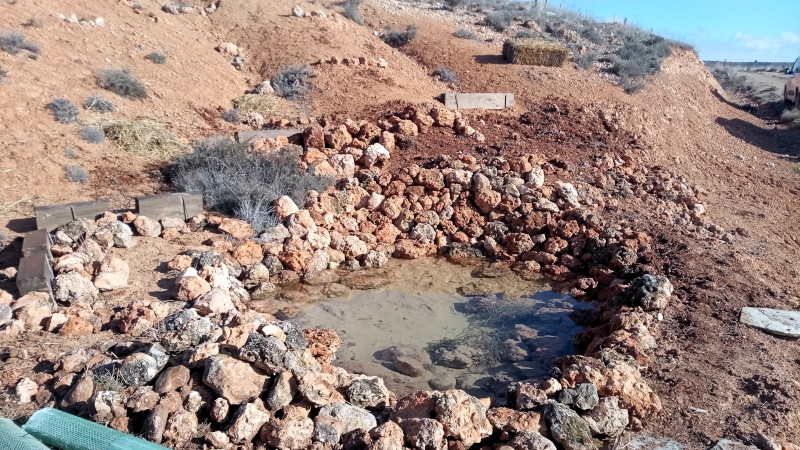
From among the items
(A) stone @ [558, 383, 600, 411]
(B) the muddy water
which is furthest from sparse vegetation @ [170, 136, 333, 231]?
(A) stone @ [558, 383, 600, 411]

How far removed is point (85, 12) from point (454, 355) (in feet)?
32.5

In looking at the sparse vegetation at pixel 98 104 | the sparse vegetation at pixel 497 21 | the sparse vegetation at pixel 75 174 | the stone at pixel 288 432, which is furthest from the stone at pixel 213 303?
the sparse vegetation at pixel 497 21

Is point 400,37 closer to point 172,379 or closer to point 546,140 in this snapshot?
point 546,140

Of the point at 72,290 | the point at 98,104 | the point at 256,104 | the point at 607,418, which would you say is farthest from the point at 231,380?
the point at 256,104

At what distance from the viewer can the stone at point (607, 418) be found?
12.0ft

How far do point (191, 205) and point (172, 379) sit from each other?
3.38 m

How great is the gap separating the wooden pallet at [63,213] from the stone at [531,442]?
498 centimetres

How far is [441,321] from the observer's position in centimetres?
564

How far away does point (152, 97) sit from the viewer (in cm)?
940

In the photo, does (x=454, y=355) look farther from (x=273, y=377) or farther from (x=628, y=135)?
(x=628, y=135)

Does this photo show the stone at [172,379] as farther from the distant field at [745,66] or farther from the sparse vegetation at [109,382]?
the distant field at [745,66]

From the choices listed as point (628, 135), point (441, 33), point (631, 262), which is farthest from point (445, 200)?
point (441, 33)

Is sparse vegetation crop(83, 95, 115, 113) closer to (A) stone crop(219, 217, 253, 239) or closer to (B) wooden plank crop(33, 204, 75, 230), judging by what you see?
(B) wooden plank crop(33, 204, 75, 230)

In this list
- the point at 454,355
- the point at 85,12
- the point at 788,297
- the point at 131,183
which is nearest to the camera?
the point at 454,355
